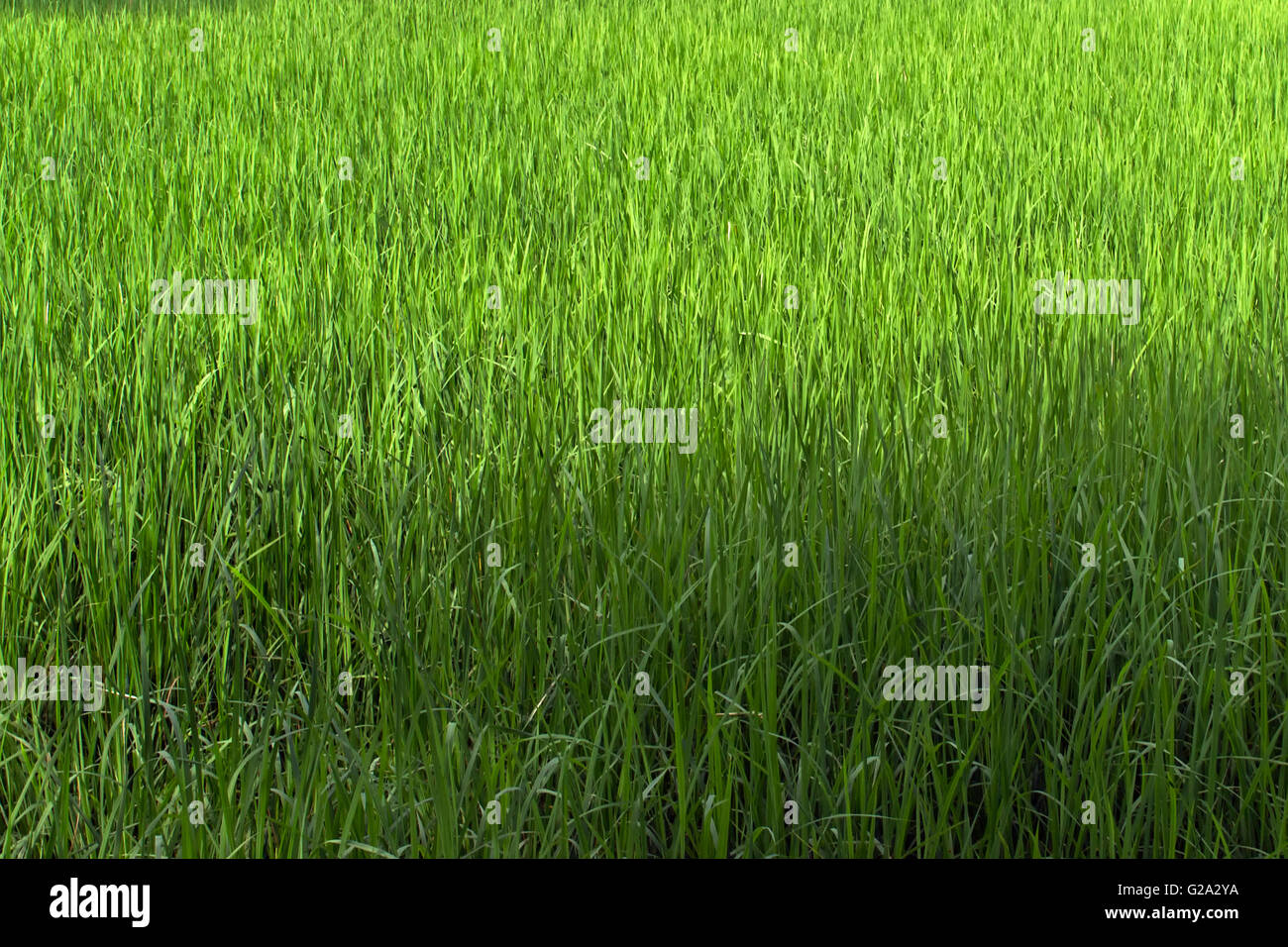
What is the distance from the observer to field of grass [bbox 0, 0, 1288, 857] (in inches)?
70.0

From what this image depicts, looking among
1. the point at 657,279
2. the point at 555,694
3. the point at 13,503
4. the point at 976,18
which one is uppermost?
the point at 976,18

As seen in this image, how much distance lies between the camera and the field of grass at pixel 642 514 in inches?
70.0

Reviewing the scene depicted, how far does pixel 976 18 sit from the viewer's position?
769cm

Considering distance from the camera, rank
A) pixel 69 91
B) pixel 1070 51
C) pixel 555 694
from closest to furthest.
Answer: pixel 555 694 → pixel 69 91 → pixel 1070 51

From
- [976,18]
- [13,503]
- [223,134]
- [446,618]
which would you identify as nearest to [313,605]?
[446,618]

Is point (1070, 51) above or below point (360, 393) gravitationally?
above

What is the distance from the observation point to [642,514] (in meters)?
2.26

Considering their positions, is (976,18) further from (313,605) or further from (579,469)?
(313,605)

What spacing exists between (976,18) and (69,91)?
16.8ft

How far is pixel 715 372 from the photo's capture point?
9.29 ft

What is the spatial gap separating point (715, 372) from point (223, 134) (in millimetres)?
2927

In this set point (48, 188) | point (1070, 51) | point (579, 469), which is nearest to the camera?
point (579, 469)

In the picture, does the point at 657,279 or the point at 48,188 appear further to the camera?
the point at 48,188

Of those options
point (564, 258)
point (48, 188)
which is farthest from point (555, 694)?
point (48, 188)
